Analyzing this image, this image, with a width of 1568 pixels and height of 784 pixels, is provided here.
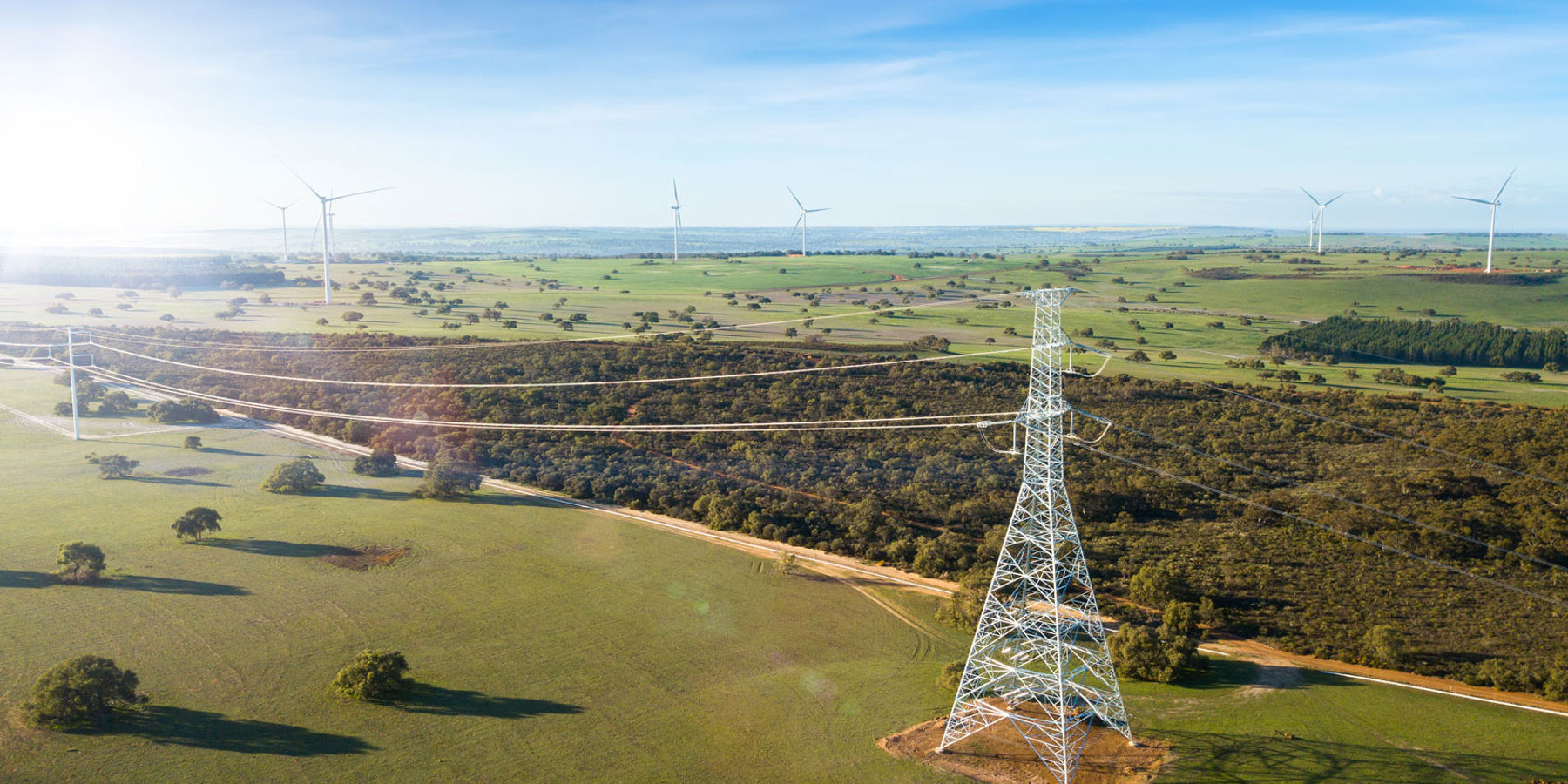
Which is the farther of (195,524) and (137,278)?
(137,278)

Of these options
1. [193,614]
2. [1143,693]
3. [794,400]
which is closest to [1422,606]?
[1143,693]

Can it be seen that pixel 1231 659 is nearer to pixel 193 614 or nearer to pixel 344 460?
pixel 193 614

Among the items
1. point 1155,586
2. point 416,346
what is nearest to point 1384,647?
point 1155,586

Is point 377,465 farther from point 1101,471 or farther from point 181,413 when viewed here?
point 1101,471

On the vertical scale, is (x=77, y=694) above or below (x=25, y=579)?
above

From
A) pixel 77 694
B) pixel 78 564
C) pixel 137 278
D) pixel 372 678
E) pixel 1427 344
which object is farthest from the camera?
pixel 137 278

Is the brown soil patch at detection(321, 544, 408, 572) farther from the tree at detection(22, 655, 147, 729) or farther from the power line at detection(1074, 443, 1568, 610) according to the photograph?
the power line at detection(1074, 443, 1568, 610)

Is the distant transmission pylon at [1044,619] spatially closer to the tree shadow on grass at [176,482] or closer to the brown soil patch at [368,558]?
the brown soil patch at [368,558]
